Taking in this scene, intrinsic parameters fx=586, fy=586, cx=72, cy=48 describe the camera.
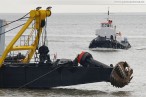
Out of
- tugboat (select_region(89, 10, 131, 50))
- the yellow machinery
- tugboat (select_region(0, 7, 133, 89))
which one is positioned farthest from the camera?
Answer: tugboat (select_region(89, 10, 131, 50))

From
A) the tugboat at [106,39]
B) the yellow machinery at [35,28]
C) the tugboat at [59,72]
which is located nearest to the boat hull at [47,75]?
the tugboat at [59,72]

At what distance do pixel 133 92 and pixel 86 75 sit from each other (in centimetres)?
319

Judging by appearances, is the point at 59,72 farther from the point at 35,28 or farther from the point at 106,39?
the point at 106,39

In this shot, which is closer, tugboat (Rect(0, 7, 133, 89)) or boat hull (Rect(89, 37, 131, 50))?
tugboat (Rect(0, 7, 133, 89))

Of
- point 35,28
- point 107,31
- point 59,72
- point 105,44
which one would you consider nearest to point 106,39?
point 105,44

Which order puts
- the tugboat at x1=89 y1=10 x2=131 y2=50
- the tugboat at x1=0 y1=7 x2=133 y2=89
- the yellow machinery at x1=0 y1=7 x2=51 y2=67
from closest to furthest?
the tugboat at x1=0 y1=7 x2=133 y2=89, the yellow machinery at x1=0 y1=7 x2=51 y2=67, the tugboat at x1=89 y1=10 x2=131 y2=50

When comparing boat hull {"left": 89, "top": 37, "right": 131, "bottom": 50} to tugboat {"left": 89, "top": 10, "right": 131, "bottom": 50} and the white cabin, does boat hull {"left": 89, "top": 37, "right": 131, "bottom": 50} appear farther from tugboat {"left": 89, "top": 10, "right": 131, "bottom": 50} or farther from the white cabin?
the white cabin

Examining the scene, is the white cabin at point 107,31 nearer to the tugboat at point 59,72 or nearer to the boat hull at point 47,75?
the tugboat at point 59,72

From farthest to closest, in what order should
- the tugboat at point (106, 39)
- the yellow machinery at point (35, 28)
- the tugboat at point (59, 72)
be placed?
the tugboat at point (106, 39), the yellow machinery at point (35, 28), the tugboat at point (59, 72)

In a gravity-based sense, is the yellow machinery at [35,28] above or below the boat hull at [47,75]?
above

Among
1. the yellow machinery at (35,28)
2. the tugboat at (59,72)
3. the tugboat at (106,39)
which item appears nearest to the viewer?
the tugboat at (59,72)

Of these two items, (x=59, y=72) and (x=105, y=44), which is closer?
(x=59, y=72)

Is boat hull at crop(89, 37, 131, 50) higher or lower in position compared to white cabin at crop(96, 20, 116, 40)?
lower

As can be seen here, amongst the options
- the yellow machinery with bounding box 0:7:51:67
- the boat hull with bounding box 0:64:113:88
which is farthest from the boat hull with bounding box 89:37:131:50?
the boat hull with bounding box 0:64:113:88
